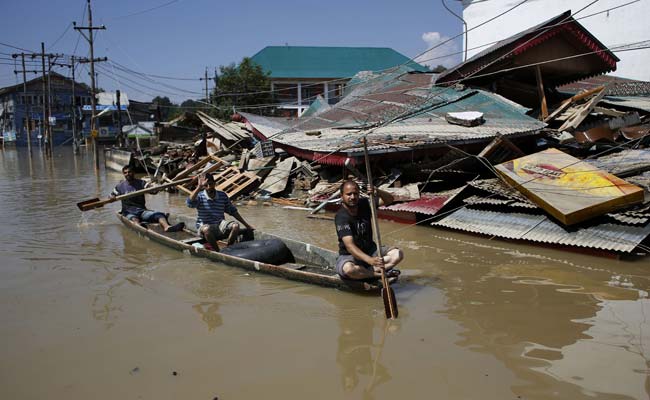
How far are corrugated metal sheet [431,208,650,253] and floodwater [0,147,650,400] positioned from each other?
263 millimetres

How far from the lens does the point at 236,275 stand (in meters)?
7.02

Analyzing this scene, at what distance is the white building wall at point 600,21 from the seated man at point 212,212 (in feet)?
44.1

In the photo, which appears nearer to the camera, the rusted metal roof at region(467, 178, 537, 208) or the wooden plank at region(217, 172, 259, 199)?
the rusted metal roof at region(467, 178, 537, 208)

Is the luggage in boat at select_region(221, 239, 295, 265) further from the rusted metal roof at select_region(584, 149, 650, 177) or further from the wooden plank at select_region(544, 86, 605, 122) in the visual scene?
the wooden plank at select_region(544, 86, 605, 122)

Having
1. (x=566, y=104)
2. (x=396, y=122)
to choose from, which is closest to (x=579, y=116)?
(x=566, y=104)

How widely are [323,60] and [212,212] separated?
37.5 metres

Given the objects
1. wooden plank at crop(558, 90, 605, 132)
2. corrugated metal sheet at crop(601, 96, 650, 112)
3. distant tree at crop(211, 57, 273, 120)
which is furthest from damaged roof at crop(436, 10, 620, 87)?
distant tree at crop(211, 57, 273, 120)

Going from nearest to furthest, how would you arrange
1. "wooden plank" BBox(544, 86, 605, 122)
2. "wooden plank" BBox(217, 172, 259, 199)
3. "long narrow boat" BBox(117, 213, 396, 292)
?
"long narrow boat" BBox(117, 213, 396, 292) < "wooden plank" BBox(544, 86, 605, 122) < "wooden plank" BBox(217, 172, 259, 199)

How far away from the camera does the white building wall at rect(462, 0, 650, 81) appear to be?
68.5 ft

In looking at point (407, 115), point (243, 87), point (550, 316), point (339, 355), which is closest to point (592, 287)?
point (550, 316)

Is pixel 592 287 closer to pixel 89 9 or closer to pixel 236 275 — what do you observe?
pixel 236 275

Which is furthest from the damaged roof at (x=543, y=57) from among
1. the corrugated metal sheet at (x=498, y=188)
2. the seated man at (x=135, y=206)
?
the seated man at (x=135, y=206)

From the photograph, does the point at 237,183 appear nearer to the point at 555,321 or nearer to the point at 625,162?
the point at 625,162

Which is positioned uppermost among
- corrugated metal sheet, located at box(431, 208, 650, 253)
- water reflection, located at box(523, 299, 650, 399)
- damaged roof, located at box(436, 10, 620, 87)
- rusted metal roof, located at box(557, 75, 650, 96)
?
damaged roof, located at box(436, 10, 620, 87)
